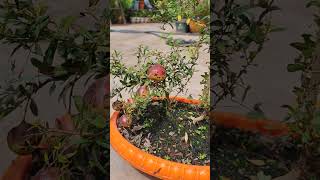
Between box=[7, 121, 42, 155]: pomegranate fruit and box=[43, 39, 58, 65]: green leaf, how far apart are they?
0.40 feet

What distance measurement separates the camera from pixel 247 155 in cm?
95

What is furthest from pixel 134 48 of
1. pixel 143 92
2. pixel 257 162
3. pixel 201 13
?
pixel 257 162

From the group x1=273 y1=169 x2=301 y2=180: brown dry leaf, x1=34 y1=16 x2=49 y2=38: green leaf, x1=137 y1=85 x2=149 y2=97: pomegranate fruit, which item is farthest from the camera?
x1=137 y1=85 x2=149 y2=97: pomegranate fruit

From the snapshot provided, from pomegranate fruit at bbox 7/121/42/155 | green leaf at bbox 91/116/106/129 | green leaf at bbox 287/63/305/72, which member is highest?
green leaf at bbox 287/63/305/72

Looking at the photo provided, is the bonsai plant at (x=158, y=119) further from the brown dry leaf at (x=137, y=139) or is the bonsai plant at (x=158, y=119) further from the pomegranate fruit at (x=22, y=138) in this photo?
the pomegranate fruit at (x=22, y=138)

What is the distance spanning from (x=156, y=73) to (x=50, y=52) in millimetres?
688

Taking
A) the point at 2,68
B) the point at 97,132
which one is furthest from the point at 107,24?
the point at 2,68

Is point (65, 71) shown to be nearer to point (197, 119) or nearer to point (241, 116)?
point (241, 116)

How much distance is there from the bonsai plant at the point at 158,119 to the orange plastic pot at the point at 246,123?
273mm

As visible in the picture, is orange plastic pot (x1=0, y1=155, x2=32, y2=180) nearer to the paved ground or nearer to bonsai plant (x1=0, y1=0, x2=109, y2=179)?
bonsai plant (x1=0, y1=0, x2=109, y2=179)

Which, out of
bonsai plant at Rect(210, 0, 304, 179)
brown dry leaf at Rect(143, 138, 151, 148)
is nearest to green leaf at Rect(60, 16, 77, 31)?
bonsai plant at Rect(210, 0, 304, 179)

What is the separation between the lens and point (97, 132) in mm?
594

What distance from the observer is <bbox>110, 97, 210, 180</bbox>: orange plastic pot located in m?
1.10

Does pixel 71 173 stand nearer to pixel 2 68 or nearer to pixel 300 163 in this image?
pixel 2 68
